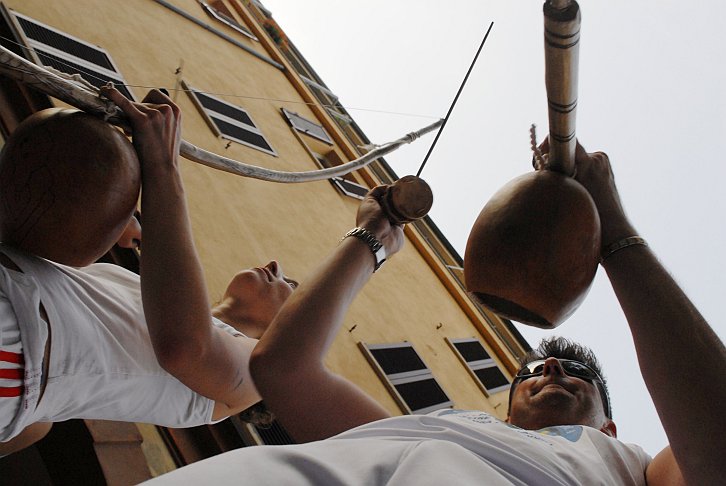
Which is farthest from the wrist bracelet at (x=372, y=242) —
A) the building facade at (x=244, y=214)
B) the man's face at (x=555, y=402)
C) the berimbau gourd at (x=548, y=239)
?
the building facade at (x=244, y=214)

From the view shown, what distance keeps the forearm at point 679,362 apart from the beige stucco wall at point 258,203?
320cm

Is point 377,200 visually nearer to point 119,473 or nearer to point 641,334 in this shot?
point 641,334

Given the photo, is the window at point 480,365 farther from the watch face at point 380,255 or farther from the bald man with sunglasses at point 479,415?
the watch face at point 380,255

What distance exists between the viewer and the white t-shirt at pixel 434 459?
0.90 m

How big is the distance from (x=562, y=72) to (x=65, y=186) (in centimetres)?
105

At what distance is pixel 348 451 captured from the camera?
1.05m

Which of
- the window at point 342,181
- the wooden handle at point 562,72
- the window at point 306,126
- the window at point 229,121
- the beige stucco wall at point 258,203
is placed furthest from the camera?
the window at point 306,126

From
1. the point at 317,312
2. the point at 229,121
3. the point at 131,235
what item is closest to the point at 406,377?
the point at 229,121

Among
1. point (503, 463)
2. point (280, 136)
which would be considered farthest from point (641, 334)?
point (280, 136)

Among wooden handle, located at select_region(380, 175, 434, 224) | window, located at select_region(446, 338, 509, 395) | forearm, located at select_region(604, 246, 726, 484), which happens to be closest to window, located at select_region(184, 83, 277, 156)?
window, located at select_region(446, 338, 509, 395)

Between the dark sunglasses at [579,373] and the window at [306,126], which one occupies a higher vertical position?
the dark sunglasses at [579,373]

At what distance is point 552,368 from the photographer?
2.05 metres

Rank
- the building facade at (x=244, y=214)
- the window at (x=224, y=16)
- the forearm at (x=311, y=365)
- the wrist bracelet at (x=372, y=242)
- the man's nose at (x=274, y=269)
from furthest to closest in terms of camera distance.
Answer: the window at (x=224, y=16), the building facade at (x=244, y=214), the man's nose at (x=274, y=269), the wrist bracelet at (x=372, y=242), the forearm at (x=311, y=365)

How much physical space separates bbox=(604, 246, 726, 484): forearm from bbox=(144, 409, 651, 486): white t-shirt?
0.24 m
